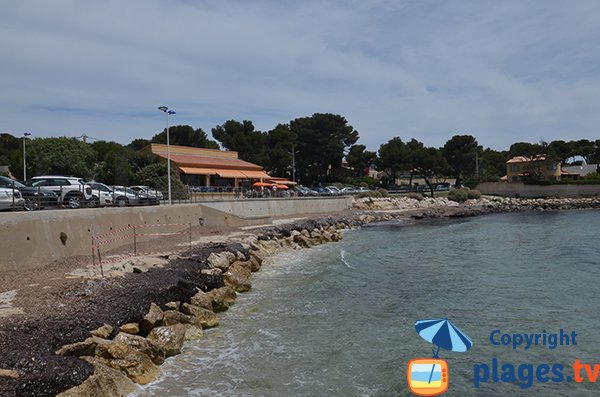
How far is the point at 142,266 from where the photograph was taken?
1569 cm

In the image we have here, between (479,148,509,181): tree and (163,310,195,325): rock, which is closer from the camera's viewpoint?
(163,310,195,325): rock

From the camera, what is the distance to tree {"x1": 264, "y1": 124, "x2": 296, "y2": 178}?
83.7 meters

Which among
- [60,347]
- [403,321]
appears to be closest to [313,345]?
[403,321]

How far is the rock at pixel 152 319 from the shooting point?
36.0ft

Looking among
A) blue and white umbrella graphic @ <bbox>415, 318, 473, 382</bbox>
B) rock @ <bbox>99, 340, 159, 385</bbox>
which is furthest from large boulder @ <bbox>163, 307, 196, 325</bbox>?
blue and white umbrella graphic @ <bbox>415, 318, 473, 382</bbox>

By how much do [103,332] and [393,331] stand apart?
705 cm

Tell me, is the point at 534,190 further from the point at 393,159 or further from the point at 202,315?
the point at 202,315

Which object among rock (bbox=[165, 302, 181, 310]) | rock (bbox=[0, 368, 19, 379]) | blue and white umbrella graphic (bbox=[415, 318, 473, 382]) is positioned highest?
blue and white umbrella graphic (bbox=[415, 318, 473, 382])

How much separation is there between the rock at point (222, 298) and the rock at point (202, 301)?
326mm

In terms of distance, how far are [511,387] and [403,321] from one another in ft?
14.6

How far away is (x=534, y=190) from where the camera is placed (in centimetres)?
9256

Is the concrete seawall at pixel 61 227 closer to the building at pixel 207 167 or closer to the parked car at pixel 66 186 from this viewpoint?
the parked car at pixel 66 186

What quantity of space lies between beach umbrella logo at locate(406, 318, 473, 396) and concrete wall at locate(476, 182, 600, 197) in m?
95.8

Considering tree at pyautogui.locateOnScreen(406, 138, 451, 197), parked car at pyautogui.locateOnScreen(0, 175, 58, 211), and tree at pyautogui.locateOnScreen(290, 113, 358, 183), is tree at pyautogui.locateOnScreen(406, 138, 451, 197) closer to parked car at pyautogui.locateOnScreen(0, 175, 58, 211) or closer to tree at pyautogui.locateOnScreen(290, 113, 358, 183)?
tree at pyautogui.locateOnScreen(290, 113, 358, 183)
